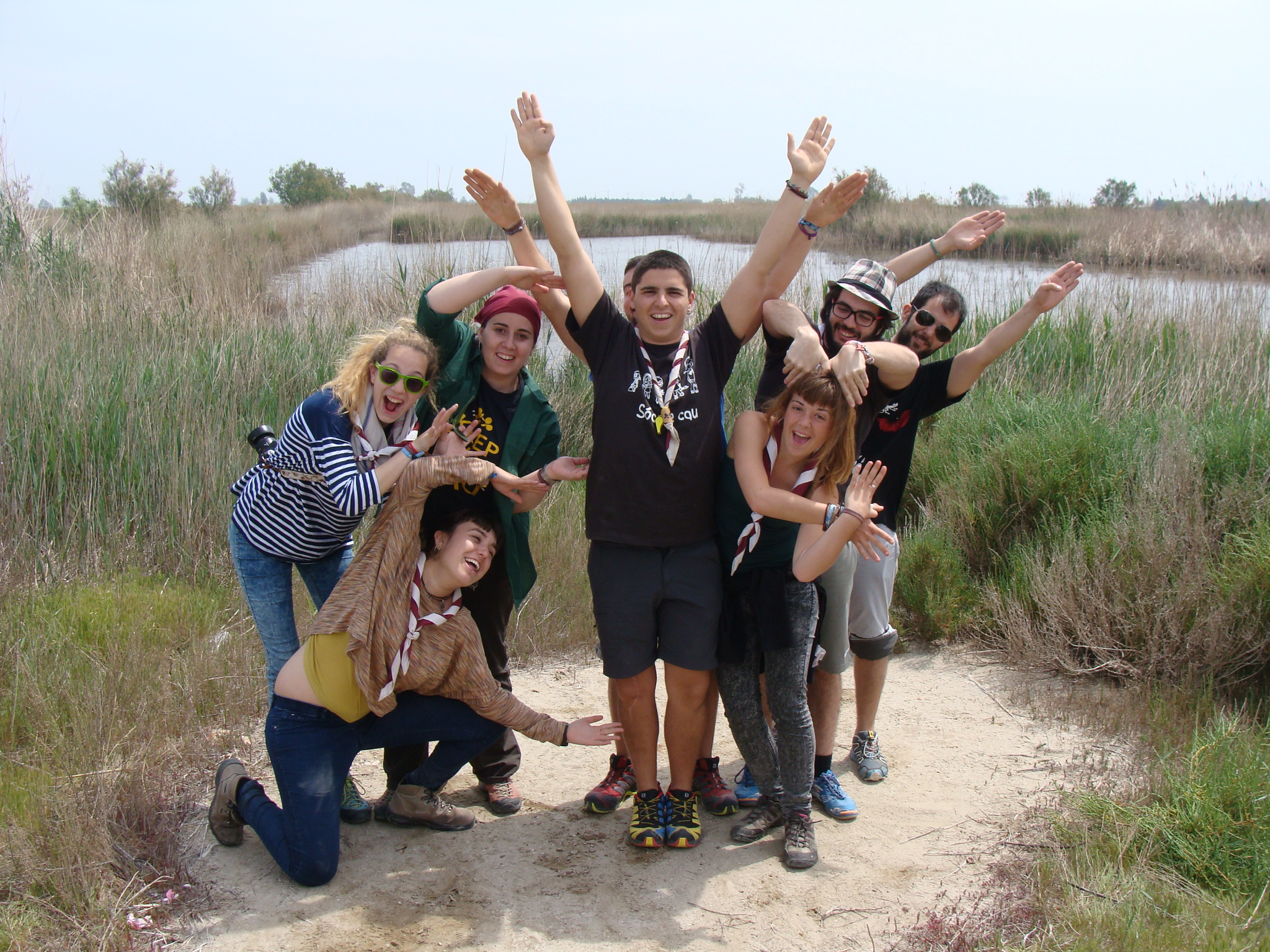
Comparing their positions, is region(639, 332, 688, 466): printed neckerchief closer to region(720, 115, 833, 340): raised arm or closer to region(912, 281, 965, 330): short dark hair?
region(720, 115, 833, 340): raised arm

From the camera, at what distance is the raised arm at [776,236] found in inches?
123

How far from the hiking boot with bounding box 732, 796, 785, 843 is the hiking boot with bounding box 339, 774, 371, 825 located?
1.37 metres

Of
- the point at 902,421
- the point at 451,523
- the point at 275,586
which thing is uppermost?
the point at 902,421

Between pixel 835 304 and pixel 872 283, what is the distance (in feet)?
0.51

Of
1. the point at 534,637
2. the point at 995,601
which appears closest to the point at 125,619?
the point at 534,637

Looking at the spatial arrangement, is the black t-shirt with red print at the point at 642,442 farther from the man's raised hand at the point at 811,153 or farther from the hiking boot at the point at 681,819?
the hiking boot at the point at 681,819

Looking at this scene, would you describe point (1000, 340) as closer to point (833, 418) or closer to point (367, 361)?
point (833, 418)

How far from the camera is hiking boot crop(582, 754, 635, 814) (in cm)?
365

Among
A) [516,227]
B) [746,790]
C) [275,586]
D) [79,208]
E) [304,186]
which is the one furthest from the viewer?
[304,186]

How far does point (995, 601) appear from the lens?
17.2 ft

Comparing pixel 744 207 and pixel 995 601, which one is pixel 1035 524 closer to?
pixel 995 601

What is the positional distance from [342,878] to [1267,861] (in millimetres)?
2934

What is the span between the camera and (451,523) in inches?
127

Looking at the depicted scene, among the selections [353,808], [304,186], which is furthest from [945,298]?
[304,186]
